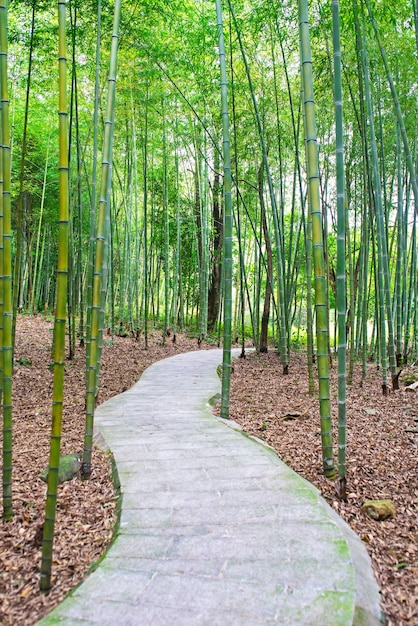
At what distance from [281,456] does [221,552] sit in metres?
1.22

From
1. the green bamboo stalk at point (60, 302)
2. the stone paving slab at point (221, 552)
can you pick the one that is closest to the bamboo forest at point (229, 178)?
the green bamboo stalk at point (60, 302)

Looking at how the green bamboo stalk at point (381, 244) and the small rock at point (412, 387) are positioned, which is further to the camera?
the small rock at point (412, 387)

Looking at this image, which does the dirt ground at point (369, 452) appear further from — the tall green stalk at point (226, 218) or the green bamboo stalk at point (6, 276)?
the green bamboo stalk at point (6, 276)

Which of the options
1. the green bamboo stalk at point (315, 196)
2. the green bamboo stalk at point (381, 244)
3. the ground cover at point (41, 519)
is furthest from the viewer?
the green bamboo stalk at point (381, 244)

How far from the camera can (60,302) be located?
1374mm

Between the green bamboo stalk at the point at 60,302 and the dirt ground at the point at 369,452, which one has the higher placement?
the green bamboo stalk at the point at 60,302

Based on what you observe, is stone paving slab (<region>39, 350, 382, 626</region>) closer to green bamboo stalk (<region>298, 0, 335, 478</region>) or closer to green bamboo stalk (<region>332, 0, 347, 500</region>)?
green bamboo stalk (<region>332, 0, 347, 500</region>)

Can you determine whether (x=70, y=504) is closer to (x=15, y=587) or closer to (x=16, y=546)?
(x=16, y=546)

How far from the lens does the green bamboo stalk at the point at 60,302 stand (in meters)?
1.33

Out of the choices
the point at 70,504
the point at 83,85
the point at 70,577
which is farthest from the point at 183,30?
the point at 70,577

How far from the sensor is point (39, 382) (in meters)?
4.78

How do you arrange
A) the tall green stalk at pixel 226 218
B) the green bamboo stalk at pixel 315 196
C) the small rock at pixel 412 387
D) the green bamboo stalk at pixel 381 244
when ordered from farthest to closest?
the small rock at pixel 412 387
the green bamboo stalk at pixel 381 244
the tall green stalk at pixel 226 218
the green bamboo stalk at pixel 315 196

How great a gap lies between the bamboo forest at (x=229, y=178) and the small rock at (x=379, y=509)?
2.9 inches

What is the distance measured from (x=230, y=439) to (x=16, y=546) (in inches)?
53.4
